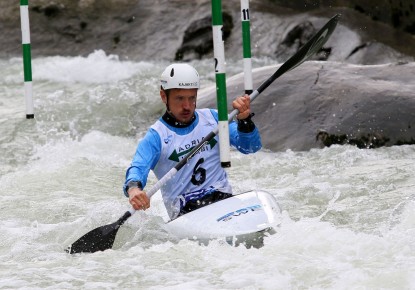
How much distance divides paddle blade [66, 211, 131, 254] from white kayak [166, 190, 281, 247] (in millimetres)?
368

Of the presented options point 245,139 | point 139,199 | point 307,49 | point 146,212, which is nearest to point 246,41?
point 307,49

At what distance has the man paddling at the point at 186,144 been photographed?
615 cm

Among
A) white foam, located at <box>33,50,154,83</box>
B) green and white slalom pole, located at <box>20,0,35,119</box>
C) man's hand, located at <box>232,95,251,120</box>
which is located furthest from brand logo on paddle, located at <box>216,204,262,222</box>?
white foam, located at <box>33,50,154,83</box>

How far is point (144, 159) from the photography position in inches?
240

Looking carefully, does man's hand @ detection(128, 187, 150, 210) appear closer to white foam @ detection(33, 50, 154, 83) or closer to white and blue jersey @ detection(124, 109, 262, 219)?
white and blue jersey @ detection(124, 109, 262, 219)

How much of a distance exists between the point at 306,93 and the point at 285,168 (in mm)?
1212

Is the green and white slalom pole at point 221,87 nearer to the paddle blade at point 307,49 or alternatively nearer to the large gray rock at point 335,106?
the paddle blade at point 307,49

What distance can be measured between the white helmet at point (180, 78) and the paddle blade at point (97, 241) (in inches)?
36.4

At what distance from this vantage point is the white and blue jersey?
20.5ft

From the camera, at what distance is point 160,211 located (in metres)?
7.00

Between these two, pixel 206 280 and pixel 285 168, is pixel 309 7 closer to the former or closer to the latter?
pixel 285 168

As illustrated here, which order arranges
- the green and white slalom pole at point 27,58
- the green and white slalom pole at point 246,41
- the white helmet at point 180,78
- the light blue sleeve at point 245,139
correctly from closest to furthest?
the white helmet at point 180,78 → the light blue sleeve at point 245,139 → the green and white slalom pole at point 246,41 → the green and white slalom pole at point 27,58

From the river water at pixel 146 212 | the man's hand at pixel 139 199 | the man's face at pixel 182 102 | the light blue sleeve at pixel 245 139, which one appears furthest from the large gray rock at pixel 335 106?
the man's hand at pixel 139 199

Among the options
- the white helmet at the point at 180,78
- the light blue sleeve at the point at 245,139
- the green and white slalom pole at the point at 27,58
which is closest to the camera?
the white helmet at the point at 180,78
